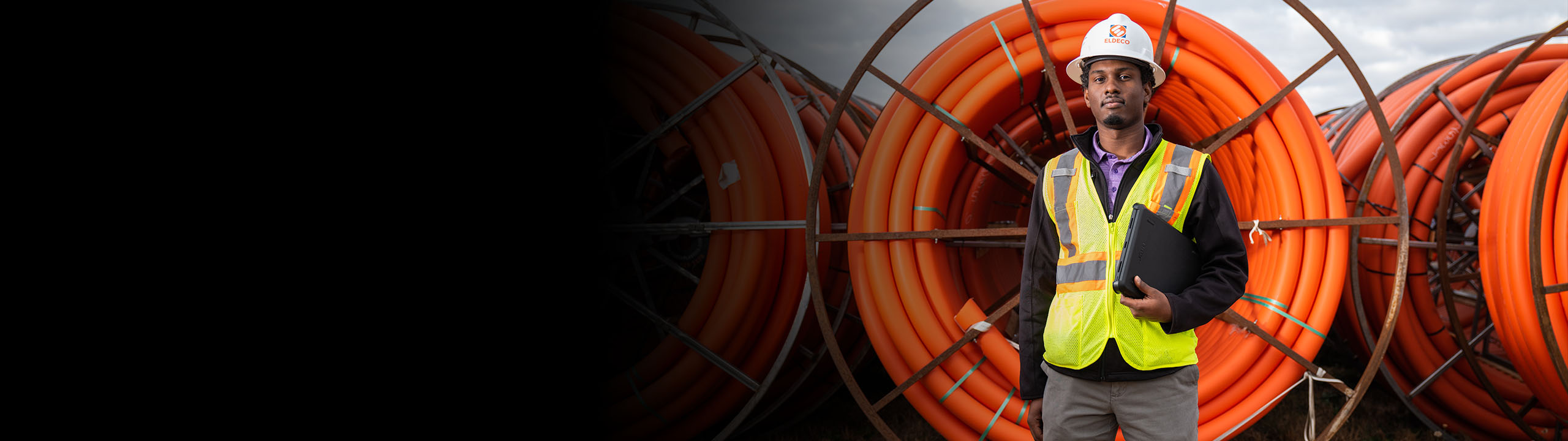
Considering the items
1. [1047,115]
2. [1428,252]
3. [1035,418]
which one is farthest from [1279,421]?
[1035,418]

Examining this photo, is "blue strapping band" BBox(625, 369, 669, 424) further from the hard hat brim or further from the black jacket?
the hard hat brim

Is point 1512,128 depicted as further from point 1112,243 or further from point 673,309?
point 673,309

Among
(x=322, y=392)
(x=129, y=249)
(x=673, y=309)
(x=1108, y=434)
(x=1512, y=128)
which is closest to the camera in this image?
(x=129, y=249)

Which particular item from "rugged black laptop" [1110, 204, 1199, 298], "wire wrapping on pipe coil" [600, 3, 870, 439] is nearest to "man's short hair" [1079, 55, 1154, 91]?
"rugged black laptop" [1110, 204, 1199, 298]

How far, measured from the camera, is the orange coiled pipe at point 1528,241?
11.7ft

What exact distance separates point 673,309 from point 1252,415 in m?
4.37

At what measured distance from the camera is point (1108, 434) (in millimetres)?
2119

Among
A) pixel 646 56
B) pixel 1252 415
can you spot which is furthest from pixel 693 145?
pixel 1252 415

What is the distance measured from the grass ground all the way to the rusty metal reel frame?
1.18 metres

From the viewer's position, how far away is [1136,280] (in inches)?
75.6

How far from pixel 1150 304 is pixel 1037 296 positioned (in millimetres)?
365

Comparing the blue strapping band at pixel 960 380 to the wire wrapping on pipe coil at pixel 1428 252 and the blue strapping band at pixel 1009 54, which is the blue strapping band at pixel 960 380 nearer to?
the blue strapping band at pixel 1009 54

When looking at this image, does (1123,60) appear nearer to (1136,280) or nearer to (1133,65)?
(1133,65)

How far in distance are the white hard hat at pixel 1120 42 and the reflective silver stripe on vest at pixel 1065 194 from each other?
0.92 ft
